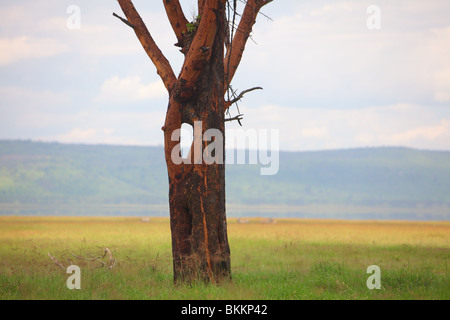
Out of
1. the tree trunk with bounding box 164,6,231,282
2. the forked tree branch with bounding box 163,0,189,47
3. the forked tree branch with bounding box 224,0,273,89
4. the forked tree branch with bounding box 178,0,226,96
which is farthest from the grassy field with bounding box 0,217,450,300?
the forked tree branch with bounding box 163,0,189,47

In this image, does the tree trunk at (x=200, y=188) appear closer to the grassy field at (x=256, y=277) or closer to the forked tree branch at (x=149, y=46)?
the grassy field at (x=256, y=277)

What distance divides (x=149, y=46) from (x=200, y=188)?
383 centimetres

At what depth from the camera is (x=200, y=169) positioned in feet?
41.0

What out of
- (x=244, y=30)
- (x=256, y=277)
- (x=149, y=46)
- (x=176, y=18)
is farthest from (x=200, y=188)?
(x=244, y=30)

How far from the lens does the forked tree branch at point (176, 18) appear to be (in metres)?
13.4

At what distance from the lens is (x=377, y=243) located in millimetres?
26797

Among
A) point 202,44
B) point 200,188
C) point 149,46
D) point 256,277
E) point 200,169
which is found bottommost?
point 256,277

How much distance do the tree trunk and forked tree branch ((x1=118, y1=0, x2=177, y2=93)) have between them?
30.9 inches

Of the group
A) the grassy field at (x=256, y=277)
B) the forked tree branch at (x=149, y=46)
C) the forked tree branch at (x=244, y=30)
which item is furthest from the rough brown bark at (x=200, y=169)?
the forked tree branch at (x=244, y=30)

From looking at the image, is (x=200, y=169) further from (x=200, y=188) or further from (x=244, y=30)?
(x=244, y=30)

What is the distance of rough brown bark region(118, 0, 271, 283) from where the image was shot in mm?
12484

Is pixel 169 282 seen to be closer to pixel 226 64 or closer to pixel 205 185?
pixel 205 185

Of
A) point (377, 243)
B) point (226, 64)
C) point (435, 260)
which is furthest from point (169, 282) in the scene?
point (377, 243)
